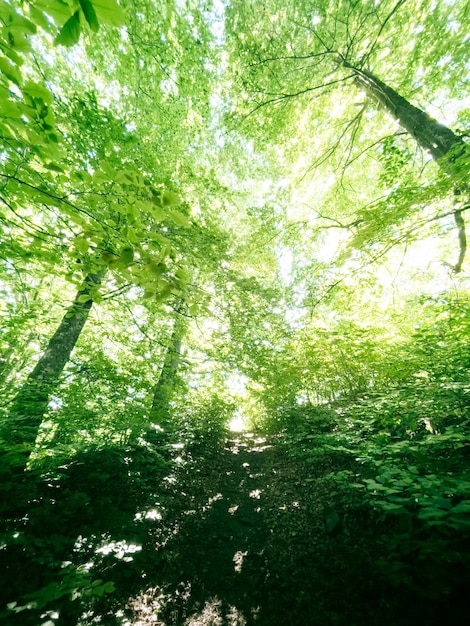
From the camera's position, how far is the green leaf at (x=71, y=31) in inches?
31.6

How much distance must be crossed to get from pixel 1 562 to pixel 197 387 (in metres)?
5.20

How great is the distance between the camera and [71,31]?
2.69ft

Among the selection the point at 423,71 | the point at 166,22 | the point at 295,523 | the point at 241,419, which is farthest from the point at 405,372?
the point at 166,22

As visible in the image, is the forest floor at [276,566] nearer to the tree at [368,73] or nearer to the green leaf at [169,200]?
the green leaf at [169,200]

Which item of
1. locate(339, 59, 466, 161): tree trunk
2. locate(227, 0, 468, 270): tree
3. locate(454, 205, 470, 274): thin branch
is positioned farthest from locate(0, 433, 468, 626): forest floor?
locate(339, 59, 466, 161): tree trunk

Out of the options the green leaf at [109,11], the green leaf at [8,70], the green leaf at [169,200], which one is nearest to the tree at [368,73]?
the green leaf at [169,200]

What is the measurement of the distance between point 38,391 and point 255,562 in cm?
420

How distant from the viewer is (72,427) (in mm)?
4402

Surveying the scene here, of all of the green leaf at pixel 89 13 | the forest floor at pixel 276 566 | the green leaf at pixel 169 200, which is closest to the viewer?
the green leaf at pixel 89 13

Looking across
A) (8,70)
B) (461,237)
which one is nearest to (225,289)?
(461,237)

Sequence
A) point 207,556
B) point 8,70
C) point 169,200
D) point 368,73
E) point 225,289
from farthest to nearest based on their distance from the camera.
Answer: point 225,289
point 368,73
point 207,556
point 169,200
point 8,70

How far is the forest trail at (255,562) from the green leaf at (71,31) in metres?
4.35

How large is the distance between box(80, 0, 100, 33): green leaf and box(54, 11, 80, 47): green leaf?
0.05 metres

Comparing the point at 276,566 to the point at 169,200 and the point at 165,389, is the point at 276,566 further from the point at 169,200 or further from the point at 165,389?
the point at 169,200
